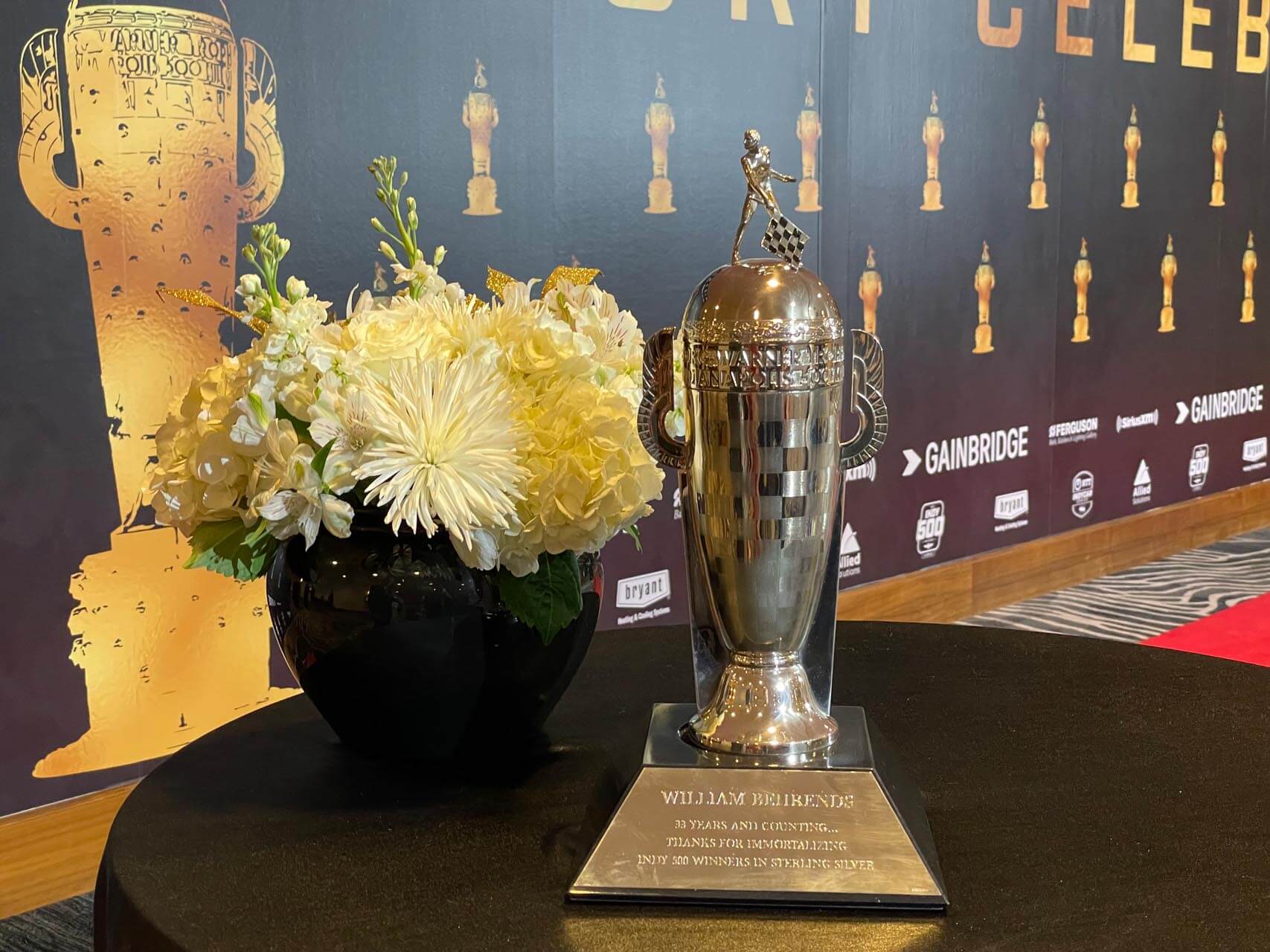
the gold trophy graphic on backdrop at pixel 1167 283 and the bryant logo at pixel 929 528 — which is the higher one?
the gold trophy graphic on backdrop at pixel 1167 283

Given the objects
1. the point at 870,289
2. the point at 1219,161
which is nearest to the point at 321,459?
the point at 870,289

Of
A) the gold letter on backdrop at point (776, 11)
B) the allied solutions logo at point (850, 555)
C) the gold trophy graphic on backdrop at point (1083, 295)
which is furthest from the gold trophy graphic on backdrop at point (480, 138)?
the gold trophy graphic on backdrop at point (1083, 295)

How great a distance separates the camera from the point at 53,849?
210cm

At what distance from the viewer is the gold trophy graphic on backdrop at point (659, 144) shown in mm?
2727

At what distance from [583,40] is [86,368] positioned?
114 cm

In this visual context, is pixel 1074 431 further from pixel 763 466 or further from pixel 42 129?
pixel 763 466

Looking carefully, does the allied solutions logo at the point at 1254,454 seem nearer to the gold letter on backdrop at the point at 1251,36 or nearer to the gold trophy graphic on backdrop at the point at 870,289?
the gold letter on backdrop at the point at 1251,36

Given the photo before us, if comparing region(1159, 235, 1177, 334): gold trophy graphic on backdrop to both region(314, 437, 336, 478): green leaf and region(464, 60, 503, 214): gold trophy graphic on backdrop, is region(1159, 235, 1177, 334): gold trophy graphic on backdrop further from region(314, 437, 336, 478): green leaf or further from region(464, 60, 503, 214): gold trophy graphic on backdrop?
region(314, 437, 336, 478): green leaf

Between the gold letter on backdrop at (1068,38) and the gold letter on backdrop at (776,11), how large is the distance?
1.04m

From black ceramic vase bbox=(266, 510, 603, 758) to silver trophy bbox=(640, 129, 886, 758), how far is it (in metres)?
0.14

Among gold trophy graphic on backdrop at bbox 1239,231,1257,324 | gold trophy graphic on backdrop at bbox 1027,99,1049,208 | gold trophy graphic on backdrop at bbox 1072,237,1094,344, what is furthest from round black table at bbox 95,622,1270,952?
gold trophy graphic on backdrop at bbox 1239,231,1257,324

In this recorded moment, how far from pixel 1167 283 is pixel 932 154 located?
123 centimetres

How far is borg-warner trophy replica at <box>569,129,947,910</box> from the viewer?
0.76m

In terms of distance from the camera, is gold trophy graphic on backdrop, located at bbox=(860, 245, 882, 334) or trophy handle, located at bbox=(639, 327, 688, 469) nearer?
trophy handle, located at bbox=(639, 327, 688, 469)
